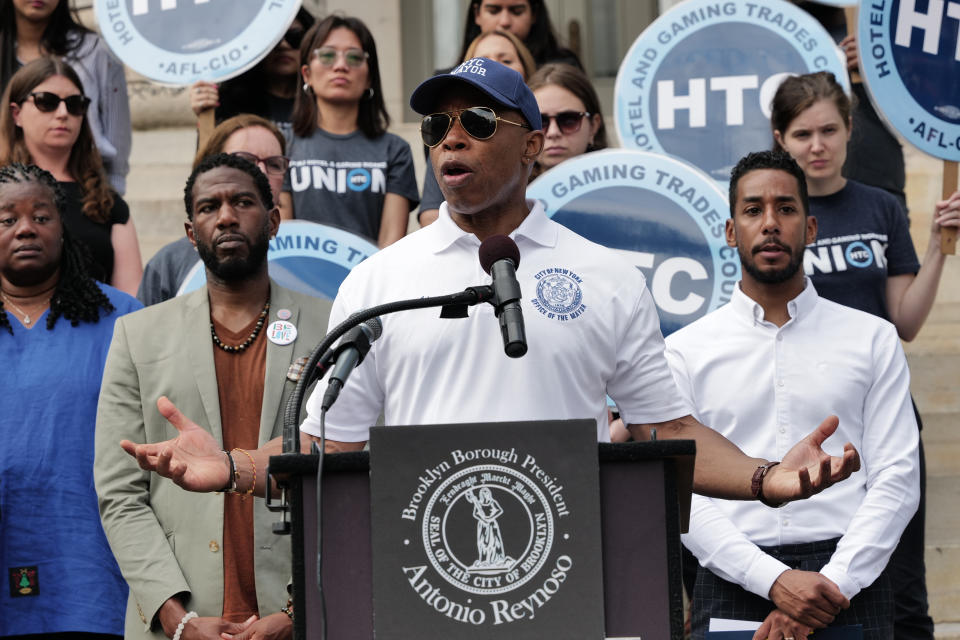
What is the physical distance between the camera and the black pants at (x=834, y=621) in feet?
14.6

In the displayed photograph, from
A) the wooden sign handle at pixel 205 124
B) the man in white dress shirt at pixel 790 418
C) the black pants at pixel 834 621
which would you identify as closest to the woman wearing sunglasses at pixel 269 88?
the wooden sign handle at pixel 205 124

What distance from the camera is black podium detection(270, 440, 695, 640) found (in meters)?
2.70

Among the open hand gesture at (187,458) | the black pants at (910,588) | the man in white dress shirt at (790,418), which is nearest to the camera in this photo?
the open hand gesture at (187,458)

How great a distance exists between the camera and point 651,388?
11.5 ft

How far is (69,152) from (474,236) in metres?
3.10

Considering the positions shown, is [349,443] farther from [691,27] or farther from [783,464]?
[691,27]

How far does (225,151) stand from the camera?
5.71 m

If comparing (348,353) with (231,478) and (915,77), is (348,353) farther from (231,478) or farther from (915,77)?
(915,77)

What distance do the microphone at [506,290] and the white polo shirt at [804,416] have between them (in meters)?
1.84

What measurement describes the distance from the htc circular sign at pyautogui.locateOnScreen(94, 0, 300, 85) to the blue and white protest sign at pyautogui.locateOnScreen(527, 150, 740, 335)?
1.51 m

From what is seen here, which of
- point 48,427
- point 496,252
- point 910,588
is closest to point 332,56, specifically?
point 48,427

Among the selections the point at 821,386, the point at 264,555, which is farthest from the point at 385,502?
the point at 821,386

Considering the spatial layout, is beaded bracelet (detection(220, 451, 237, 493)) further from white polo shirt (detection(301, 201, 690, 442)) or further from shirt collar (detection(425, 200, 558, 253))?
shirt collar (detection(425, 200, 558, 253))

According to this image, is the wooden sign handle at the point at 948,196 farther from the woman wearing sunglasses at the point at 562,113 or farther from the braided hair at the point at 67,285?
the braided hair at the point at 67,285
